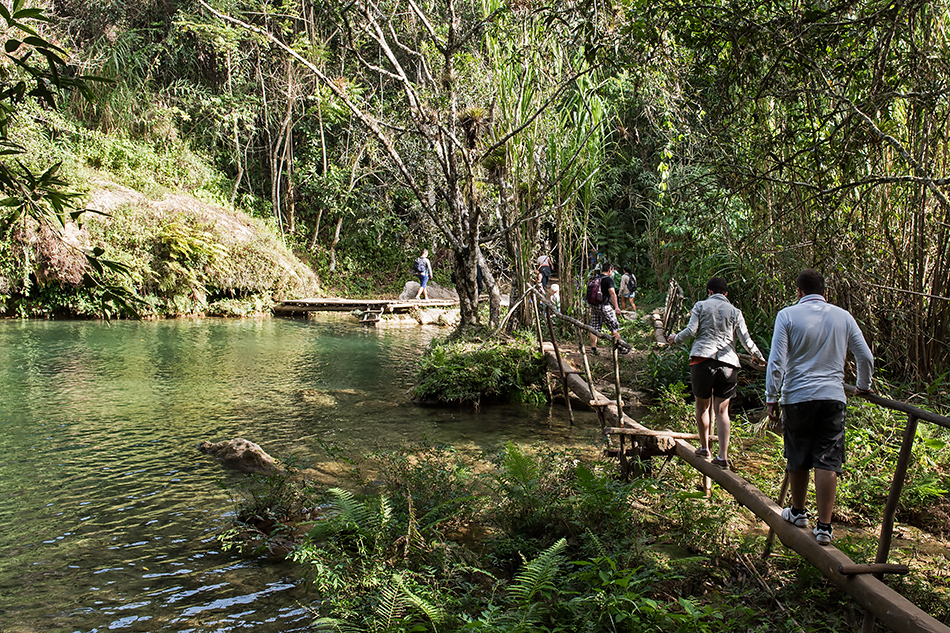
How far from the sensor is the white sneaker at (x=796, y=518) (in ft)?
12.5

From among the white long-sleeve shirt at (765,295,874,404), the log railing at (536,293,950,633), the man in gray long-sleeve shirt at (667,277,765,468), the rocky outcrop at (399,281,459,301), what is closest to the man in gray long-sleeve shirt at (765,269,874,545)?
the white long-sleeve shirt at (765,295,874,404)

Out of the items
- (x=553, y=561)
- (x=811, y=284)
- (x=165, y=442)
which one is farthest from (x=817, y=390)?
(x=165, y=442)

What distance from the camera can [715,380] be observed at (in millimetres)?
5242

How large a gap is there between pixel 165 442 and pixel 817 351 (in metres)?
6.57

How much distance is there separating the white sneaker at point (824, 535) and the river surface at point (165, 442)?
9.63 feet

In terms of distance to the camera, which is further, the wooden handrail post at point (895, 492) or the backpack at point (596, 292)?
the backpack at point (596, 292)

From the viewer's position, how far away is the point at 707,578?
409 cm

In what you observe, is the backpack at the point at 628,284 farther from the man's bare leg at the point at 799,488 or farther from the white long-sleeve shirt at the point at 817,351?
the man's bare leg at the point at 799,488

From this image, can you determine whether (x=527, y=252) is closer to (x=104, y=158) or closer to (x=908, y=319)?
(x=908, y=319)

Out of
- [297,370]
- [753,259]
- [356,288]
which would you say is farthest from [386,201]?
[753,259]

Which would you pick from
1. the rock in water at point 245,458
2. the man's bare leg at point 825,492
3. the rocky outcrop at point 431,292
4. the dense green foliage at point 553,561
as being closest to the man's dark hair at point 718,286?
the dense green foliage at point 553,561

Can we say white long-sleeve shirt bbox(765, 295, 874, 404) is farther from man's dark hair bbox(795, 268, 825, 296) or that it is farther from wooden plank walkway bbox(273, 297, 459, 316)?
wooden plank walkway bbox(273, 297, 459, 316)

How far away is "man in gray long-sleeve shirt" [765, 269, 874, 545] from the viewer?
12.2 ft

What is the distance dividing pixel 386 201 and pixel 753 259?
16768 millimetres
